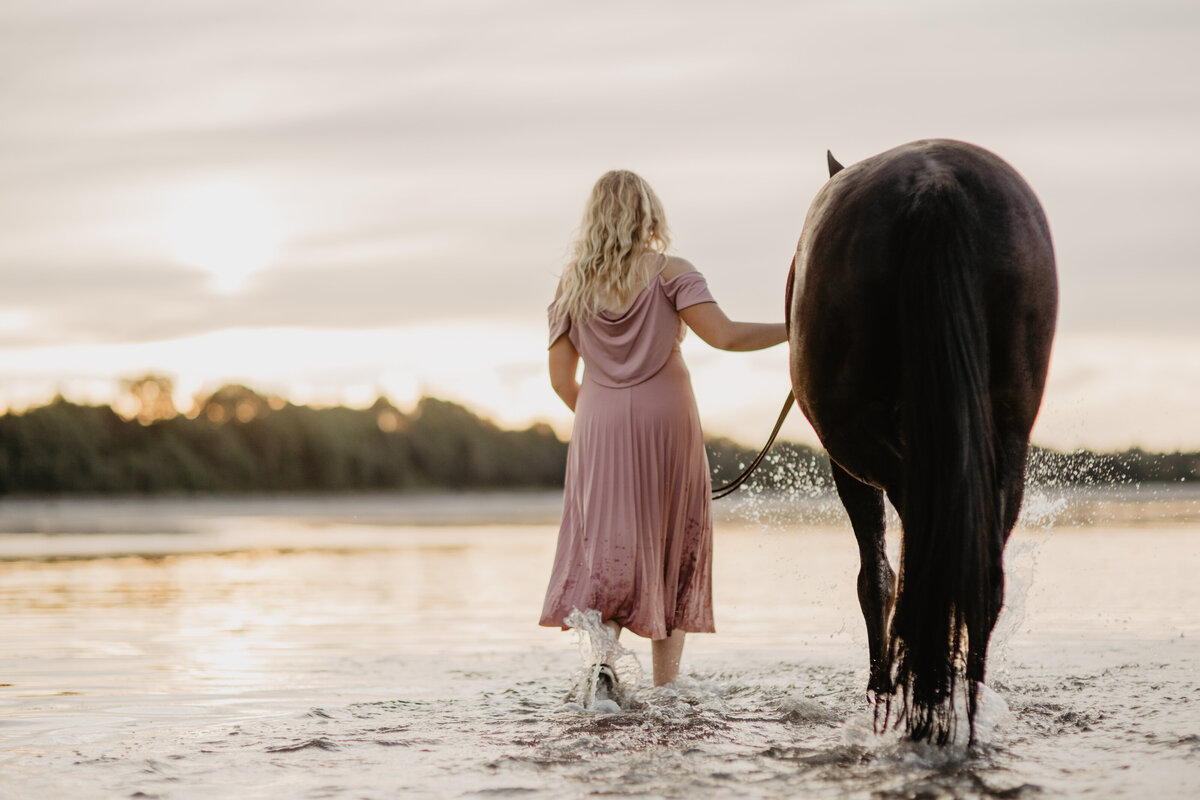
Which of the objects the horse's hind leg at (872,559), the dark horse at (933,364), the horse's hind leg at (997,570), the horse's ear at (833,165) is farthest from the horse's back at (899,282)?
the horse's ear at (833,165)

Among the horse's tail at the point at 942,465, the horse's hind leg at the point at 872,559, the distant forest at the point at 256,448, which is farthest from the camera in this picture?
the distant forest at the point at 256,448

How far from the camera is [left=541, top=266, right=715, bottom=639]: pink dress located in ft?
15.0

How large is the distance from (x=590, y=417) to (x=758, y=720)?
1.30 meters

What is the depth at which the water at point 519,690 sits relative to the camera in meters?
3.16

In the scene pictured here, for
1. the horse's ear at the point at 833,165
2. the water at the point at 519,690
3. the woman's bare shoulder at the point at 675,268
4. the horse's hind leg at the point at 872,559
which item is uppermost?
the horse's ear at the point at 833,165

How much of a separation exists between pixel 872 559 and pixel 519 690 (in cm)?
162

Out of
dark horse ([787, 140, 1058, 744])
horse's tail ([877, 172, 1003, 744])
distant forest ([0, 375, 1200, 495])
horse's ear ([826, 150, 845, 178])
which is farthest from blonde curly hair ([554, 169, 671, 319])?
distant forest ([0, 375, 1200, 495])

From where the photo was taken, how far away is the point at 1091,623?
6.61 metres

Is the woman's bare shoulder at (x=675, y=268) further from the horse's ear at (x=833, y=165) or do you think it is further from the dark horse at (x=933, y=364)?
the dark horse at (x=933, y=364)

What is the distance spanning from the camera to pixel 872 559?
4.06m

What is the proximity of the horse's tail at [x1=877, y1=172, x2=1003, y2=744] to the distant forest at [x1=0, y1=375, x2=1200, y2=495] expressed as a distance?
3349 cm

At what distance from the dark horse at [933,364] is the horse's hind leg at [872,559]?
11.5 inches

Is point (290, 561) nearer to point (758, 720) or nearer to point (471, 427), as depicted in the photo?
point (758, 720)

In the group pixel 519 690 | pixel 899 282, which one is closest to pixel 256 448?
pixel 519 690
